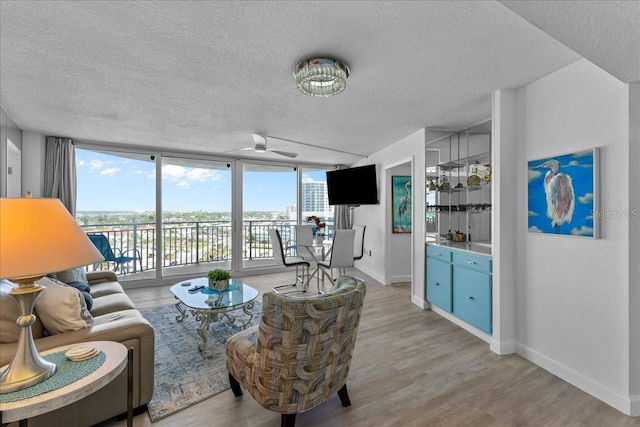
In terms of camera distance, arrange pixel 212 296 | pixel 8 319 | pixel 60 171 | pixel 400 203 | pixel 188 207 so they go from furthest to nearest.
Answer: pixel 188 207 < pixel 400 203 < pixel 60 171 < pixel 212 296 < pixel 8 319

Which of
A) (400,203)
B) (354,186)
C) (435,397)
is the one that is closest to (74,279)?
(435,397)

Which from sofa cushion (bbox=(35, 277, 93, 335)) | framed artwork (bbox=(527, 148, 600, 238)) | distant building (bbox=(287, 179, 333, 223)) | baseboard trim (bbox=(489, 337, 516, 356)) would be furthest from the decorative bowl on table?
distant building (bbox=(287, 179, 333, 223))

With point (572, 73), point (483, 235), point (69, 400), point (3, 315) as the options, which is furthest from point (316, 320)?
point (483, 235)

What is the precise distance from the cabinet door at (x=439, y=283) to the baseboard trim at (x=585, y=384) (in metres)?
0.83

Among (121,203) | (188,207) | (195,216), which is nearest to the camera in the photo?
(121,203)

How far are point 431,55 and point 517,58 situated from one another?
625 mm

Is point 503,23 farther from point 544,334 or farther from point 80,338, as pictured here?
point 80,338

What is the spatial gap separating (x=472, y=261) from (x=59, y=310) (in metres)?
Result: 3.32

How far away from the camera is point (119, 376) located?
167 cm

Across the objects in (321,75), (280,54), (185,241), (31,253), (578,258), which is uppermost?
(280,54)

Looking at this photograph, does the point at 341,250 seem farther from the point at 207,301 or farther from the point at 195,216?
the point at 195,216

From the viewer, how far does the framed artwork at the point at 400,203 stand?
493 cm

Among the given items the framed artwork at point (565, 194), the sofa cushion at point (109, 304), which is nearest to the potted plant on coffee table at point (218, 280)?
the sofa cushion at point (109, 304)

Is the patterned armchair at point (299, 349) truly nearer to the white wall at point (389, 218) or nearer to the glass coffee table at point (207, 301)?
the glass coffee table at point (207, 301)
